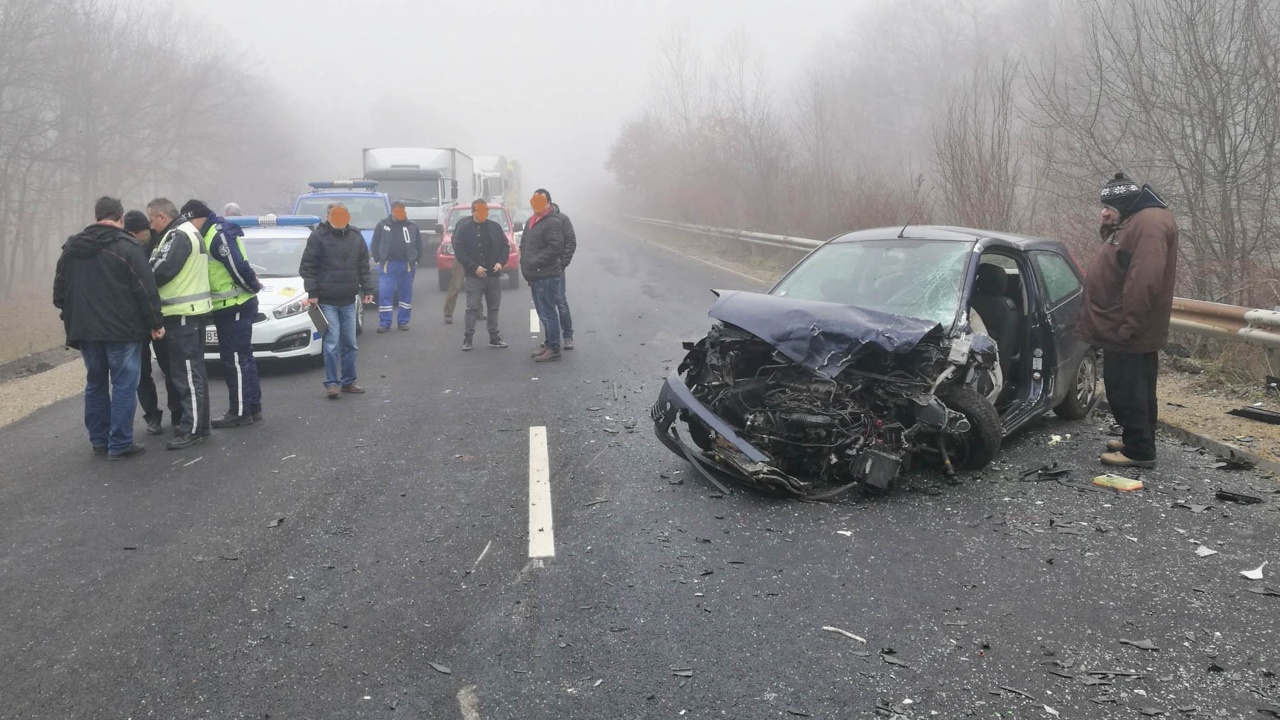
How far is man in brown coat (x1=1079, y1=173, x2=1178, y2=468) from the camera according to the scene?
5.32 m

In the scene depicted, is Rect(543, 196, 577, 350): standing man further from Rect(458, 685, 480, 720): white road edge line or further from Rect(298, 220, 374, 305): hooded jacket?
Rect(458, 685, 480, 720): white road edge line

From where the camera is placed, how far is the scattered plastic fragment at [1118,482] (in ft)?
17.2

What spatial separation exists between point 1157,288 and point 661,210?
3821cm

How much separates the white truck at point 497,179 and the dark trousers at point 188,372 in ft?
77.0

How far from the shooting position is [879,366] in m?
5.15

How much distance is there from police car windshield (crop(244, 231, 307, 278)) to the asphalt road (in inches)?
178

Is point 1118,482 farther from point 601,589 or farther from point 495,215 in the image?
point 495,215

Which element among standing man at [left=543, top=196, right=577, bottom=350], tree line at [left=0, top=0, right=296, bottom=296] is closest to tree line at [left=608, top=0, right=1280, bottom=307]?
standing man at [left=543, top=196, right=577, bottom=350]

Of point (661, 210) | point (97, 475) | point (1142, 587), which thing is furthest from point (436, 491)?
point (661, 210)

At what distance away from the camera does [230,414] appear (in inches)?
289

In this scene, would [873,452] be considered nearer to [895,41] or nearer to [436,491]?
[436,491]

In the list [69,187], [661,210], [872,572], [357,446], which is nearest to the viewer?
[872,572]

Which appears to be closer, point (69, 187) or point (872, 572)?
point (872, 572)

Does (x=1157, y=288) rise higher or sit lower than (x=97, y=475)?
higher
